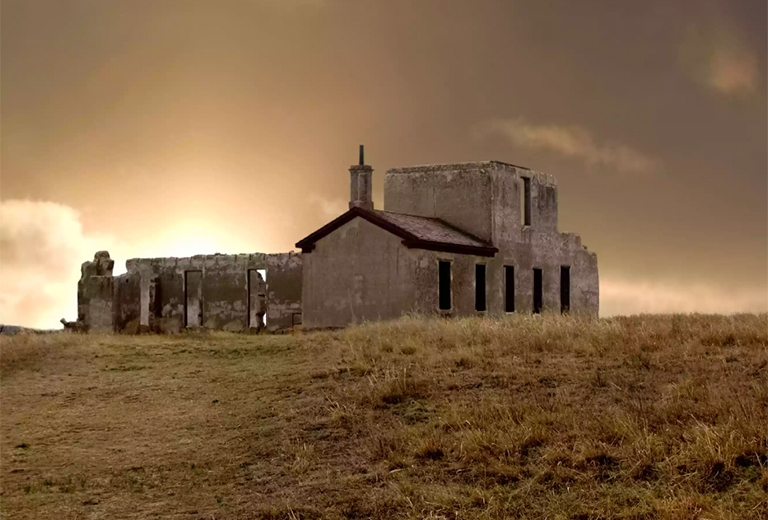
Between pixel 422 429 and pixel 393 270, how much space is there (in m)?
14.8

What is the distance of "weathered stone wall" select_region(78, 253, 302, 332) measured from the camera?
3347 centimetres

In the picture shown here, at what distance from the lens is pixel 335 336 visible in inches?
901

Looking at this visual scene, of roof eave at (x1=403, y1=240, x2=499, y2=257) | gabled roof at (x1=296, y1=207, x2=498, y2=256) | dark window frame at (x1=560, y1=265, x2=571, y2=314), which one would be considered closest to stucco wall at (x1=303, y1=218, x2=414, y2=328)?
gabled roof at (x1=296, y1=207, x2=498, y2=256)

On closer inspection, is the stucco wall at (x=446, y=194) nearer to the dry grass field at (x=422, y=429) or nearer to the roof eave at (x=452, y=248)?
the roof eave at (x=452, y=248)

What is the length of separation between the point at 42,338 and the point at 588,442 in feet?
60.6

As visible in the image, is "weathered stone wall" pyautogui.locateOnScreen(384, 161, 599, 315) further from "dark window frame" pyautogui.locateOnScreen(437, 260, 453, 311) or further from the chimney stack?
the chimney stack

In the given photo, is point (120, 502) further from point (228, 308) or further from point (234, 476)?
point (228, 308)

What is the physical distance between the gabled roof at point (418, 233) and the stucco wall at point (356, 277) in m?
0.22

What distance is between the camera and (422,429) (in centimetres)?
1302

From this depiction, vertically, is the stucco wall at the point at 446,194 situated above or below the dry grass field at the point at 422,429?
above

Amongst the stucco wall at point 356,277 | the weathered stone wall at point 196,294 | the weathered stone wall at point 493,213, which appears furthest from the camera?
the weathered stone wall at point 196,294

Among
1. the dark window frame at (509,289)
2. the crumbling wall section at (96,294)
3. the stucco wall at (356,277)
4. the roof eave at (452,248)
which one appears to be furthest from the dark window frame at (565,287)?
the crumbling wall section at (96,294)

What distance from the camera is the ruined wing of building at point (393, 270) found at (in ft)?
92.2

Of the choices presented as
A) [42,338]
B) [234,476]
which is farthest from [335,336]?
[234,476]
